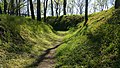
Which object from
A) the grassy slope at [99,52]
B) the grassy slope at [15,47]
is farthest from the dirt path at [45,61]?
the grassy slope at [99,52]

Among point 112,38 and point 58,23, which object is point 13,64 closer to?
point 112,38

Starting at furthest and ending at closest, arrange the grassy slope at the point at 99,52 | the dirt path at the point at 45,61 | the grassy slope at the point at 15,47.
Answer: the dirt path at the point at 45,61, the grassy slope at the point at 15,47, the grassy slope at the point at 99,52

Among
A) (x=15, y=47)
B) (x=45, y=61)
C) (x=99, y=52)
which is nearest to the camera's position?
(x=99, y=52)

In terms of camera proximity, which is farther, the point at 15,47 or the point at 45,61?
the point at 15,47

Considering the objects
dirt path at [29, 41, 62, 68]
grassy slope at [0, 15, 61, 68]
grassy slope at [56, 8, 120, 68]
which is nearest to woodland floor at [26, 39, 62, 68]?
dirt path at [29, 41, 62, 68]

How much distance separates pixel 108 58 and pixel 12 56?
237 inches

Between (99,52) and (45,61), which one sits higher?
(99,52)

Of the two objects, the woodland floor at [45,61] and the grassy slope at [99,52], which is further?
the woodland floor at [45,61]

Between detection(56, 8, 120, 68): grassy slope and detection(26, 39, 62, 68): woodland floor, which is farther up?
detection(56, 8, 120, 68): grassy slope

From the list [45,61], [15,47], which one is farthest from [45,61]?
[15,47]

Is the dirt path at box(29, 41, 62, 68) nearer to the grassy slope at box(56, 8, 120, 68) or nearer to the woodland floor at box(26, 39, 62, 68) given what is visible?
the woodland floor at box(26, 39, 62, 68)

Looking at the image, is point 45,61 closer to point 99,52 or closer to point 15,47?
point 15,47

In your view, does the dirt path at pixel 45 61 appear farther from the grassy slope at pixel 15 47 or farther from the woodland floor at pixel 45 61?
the grassy slope at pixel 15 47

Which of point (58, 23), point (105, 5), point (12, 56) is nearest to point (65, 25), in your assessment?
point (58, 23)
